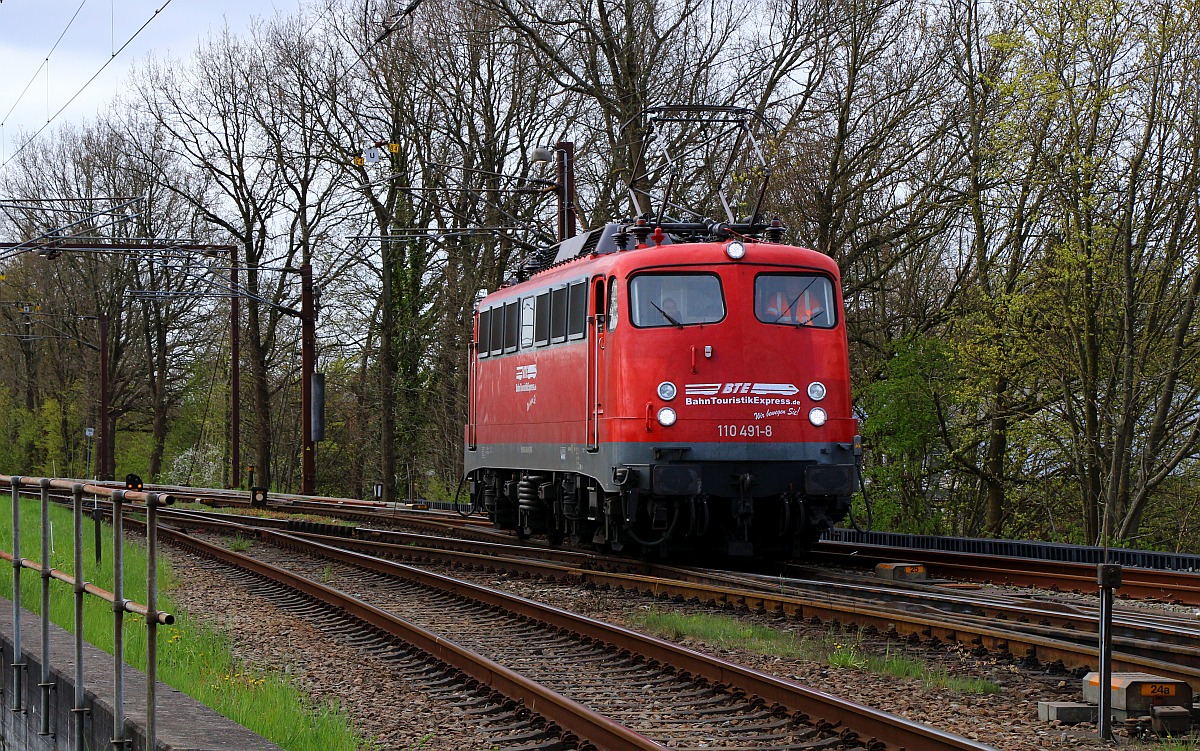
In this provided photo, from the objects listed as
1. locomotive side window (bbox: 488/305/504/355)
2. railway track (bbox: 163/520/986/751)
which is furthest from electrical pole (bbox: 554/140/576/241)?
railway track (bbox: 163/520/986/751)

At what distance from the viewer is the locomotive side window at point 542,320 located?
53.3 feet

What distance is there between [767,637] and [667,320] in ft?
15.1

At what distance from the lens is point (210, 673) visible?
28.5ft

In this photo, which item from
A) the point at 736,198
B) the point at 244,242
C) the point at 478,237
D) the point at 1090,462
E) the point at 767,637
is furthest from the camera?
the point at 244,242

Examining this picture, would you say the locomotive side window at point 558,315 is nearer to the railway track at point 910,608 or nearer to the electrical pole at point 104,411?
the railway track at point 910,608

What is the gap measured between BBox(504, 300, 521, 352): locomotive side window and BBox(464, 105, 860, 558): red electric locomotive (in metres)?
2.21

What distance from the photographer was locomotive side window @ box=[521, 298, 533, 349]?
17.0m

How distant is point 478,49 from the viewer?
3356 centimetres

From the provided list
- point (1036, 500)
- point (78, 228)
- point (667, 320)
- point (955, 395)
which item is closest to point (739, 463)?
point (667, 320)

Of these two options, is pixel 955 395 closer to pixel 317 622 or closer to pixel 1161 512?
pixel 1161 512

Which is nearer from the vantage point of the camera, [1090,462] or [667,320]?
[667,320]

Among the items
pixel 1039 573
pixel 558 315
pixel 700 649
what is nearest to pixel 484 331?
pixel 558 315

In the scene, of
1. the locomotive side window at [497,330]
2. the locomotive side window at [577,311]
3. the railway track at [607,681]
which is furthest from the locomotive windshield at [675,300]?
the locomotive side window at [497,330]

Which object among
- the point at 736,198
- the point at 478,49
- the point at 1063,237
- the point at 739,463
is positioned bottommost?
the point at 739,463
